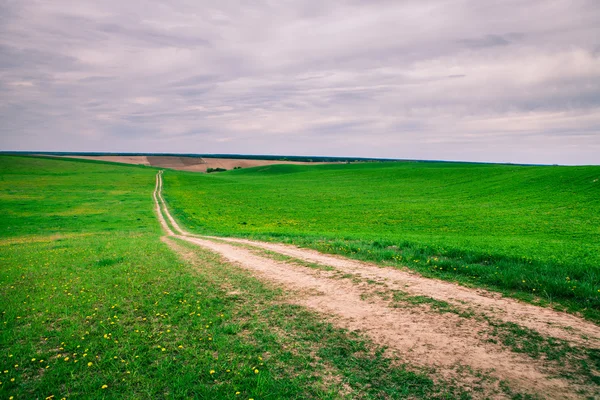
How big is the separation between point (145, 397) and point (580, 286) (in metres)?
11.5

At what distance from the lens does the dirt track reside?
600 cm

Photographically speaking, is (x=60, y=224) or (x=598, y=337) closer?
(x=598, y=337)

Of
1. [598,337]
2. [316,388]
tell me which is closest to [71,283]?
[316,388]

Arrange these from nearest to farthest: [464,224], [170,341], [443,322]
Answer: [170,341] → [443,322] → [464,224]

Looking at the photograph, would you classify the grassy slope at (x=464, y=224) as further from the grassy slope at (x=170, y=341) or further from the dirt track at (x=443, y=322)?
the grassy slope at (x=170, y=341)

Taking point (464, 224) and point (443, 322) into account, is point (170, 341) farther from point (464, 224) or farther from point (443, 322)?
point (464, 224)

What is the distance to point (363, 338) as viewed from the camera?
24.8 feet

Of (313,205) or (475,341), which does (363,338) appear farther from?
(313,205)

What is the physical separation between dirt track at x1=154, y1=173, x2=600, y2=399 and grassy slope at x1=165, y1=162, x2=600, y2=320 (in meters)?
1.34

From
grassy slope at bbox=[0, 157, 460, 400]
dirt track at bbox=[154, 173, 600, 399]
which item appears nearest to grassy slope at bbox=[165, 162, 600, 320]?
dirt track at bbox=[154, 173, 600, 399]

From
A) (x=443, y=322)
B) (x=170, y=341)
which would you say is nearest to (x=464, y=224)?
(x=443, y=322)

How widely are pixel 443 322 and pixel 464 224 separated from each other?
22.6 meters

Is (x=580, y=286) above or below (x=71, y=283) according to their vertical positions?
above

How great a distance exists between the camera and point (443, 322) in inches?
320
